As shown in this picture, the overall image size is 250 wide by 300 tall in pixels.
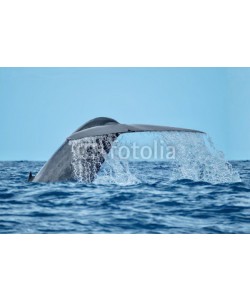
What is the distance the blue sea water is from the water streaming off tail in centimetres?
18

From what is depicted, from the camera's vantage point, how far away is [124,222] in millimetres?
10289

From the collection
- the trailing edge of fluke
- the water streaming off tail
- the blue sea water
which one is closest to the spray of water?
the water streaming off tail

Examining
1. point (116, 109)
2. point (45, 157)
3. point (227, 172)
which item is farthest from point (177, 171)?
point (45, 157)

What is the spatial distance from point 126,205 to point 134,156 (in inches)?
46.2

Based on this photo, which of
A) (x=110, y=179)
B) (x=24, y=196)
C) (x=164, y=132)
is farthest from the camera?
(x=110, y=179)

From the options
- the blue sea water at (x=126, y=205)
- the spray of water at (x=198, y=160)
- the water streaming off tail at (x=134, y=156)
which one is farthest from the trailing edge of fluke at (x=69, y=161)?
the spray of water at (x=198, y=160)

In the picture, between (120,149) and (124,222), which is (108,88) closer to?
(120,149)

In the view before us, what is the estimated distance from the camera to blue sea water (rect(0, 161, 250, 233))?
10250 mm

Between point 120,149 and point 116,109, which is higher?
point 116,109

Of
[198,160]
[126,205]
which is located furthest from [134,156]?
[198,160]

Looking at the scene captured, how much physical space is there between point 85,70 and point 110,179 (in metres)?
2.20

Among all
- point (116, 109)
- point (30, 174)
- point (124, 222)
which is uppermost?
point (116, 109)

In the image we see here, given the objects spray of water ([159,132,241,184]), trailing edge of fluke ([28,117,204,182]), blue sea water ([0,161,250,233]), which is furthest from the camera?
trailing edge of fluke ([28,117,204,182])

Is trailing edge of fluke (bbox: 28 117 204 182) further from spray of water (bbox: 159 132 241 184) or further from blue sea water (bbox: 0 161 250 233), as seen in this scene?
spray of water (bbox: 159 132 241 184)
